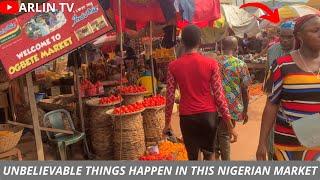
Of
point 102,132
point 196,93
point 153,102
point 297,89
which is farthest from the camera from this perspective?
point 153,102

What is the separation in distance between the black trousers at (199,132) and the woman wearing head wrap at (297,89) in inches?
42.1

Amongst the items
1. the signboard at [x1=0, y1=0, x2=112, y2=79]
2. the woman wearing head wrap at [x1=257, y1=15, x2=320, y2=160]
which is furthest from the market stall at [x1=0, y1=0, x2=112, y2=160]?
the woman wearing head wrap at [x1=257, y1=15, x2=320, y2=160]

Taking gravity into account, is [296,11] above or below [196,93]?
above

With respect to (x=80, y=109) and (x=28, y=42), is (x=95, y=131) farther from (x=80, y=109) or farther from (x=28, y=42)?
(x=28, y=42)

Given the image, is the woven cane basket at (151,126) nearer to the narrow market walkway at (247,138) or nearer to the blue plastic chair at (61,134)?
the blue plastic chair at (61,134)

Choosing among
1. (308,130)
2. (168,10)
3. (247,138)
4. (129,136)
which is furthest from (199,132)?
(168,10)

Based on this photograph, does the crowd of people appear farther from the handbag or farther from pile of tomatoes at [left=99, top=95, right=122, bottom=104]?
pile of tomatoes at [left=99, top=95, right=122, bottom=104]

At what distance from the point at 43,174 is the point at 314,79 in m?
2.33

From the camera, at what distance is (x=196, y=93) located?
4004 mm

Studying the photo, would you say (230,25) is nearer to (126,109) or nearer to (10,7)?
(126,109)

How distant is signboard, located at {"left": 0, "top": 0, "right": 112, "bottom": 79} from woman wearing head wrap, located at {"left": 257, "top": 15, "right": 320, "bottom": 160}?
2.33 m

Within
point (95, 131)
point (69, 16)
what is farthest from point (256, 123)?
point (69, 16)

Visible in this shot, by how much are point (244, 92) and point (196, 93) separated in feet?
3.14

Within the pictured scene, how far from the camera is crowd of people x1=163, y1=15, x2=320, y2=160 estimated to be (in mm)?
2832
